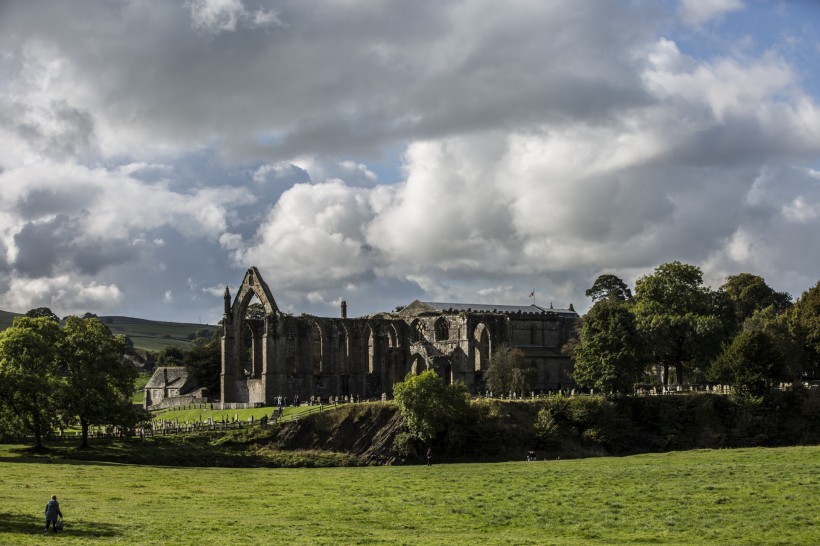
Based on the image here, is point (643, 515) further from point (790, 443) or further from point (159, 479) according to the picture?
point (790, 443)

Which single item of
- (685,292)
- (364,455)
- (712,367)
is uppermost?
(685,292)

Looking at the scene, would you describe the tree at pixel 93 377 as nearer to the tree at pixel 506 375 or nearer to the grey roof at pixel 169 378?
the tree at pixel 506 375

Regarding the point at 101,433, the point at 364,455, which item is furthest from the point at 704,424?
the point at 101,433

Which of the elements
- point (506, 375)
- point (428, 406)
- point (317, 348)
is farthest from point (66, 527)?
point (317, 348)

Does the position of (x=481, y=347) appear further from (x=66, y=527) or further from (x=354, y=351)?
(x=66, y=527)

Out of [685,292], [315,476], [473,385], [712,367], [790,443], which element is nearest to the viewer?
[315,476]

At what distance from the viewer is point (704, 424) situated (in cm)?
6994

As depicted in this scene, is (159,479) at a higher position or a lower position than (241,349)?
lower

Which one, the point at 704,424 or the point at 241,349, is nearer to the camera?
the point at 704,424

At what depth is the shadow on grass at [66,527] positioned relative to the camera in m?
29.4

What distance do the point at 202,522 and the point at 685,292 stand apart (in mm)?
59737

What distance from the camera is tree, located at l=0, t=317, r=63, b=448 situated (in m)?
60.3

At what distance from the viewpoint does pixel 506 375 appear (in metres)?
90.8

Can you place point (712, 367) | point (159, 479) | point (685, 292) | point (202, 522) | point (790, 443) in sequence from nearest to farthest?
point (202, 522)
point (159, 479)
point (790, 443)
point (712, 367)
point (685, 292)
